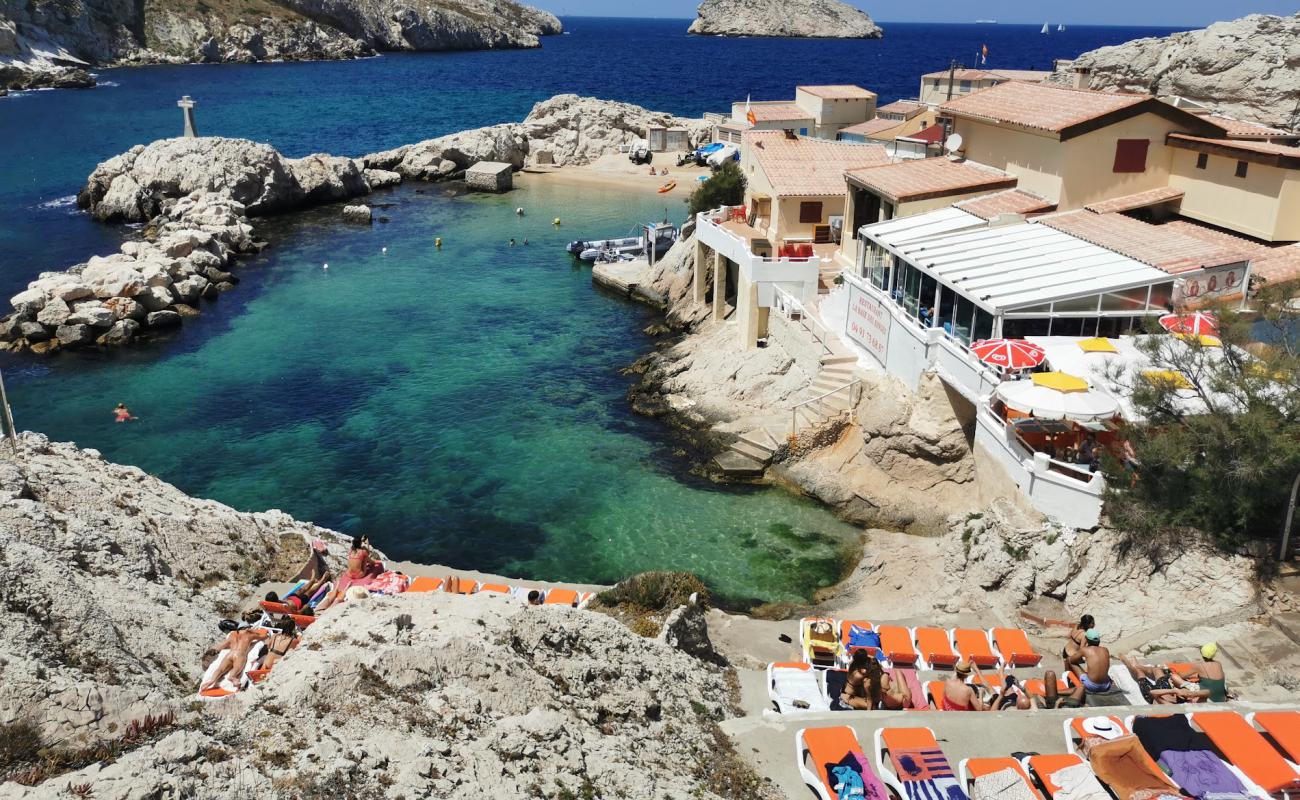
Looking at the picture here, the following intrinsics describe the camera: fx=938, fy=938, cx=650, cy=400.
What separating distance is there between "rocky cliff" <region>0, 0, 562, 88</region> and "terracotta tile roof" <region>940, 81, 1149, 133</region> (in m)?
124

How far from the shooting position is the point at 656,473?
27156mm

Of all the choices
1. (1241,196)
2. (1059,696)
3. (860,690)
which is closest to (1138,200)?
(1241,196)

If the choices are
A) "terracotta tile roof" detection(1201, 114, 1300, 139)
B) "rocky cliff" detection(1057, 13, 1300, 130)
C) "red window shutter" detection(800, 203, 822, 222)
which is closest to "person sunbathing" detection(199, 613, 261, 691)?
"red window shutter" detection(800, 203, 822, 222)

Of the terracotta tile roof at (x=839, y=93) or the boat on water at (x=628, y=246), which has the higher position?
the terracotta tile roof at (x=839, y=93)

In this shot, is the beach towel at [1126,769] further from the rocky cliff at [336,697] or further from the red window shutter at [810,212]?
the red window shutter at [810,212]

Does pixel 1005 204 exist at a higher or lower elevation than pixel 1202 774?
higher

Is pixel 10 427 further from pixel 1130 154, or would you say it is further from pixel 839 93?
pixel 839 93

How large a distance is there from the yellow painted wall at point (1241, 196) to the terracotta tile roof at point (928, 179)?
4881mm

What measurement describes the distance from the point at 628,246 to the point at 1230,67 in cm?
2750

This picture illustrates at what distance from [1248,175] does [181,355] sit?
37380mm

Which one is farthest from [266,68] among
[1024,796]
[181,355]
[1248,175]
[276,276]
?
[1024,796]

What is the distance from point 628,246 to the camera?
49.8 meters

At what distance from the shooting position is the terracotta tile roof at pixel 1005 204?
2759 centimetres

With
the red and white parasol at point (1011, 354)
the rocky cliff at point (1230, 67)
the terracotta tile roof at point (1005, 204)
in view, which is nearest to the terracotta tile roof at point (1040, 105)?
the terracotta tile roof at point (1005, 204)
